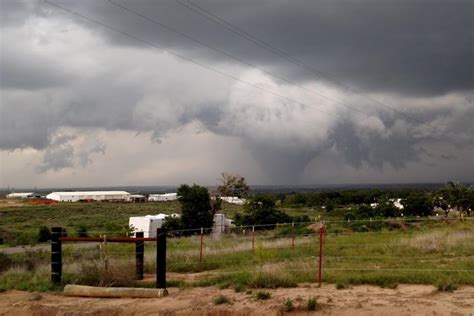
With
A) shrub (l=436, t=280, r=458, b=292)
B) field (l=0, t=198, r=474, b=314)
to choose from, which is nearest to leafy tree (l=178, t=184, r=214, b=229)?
field (l=0, t=198, r=474, b=314)

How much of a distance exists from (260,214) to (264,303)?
4175cm

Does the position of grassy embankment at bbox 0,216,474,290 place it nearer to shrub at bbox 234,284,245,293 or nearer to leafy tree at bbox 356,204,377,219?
shrub at bbox 234,284,245,293

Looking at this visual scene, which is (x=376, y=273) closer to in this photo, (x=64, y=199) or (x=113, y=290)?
(x=113, y=290)

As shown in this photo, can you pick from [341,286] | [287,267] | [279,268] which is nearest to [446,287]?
[341,286]

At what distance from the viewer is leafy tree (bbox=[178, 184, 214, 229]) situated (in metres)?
49.8

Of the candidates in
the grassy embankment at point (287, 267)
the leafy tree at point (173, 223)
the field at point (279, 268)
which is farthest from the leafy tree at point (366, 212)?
the grassy embankment at point (287, 267)

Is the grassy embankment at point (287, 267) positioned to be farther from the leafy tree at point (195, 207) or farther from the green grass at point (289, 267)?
the leafy tree at point (195, 207)

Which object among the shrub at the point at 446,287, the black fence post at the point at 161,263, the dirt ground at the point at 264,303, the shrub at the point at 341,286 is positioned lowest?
the dirt ground at the point at 264,303

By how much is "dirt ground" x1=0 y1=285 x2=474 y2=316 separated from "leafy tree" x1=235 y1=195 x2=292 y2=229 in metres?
39.4

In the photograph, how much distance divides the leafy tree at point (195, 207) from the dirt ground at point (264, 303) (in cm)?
3571

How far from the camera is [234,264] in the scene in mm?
19203

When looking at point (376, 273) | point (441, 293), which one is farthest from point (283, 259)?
point (441, 293)

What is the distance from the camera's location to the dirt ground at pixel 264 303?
37.1 feet

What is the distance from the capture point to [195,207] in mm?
50469
